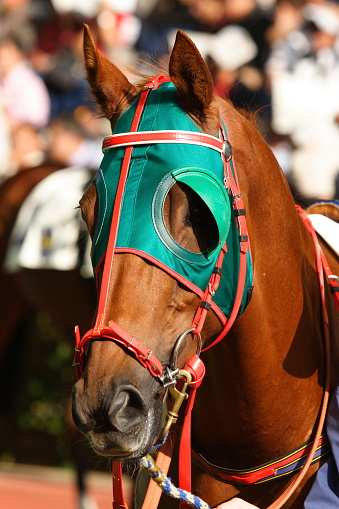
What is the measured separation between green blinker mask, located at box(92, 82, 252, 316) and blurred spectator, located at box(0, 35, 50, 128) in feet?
17.6

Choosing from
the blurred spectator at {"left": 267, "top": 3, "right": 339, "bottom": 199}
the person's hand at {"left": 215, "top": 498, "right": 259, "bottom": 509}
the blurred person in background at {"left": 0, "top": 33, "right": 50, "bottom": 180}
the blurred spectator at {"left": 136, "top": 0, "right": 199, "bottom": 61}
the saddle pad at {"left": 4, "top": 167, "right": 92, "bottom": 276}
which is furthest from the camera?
the blurred person in background at {"left": 0, "top": 33, "right": 50, "bottom": 180}

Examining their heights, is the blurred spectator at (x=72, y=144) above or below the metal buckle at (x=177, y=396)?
above

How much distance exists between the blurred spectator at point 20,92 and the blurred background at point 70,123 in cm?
1

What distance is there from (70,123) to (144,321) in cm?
520

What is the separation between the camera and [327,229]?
9.51ft

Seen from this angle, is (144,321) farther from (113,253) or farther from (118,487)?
(118,487)

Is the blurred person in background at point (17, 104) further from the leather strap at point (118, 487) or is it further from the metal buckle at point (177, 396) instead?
the metal buckle at point (177, 396)

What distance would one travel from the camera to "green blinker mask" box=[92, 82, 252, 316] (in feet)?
6.46

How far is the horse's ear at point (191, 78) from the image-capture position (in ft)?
6.68

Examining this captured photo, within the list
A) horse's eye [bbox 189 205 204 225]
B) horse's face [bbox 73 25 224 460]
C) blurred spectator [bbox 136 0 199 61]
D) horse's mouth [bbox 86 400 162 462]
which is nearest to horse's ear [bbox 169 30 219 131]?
horse's face [bbox 73 25 224 460]

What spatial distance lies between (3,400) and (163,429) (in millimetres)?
5515

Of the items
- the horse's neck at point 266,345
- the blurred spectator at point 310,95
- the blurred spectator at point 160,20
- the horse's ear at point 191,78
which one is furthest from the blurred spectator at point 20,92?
the horse's ear at point 191,78

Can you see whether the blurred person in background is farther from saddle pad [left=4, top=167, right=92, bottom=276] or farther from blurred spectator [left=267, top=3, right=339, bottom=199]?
blurred spectator [left=267, top=3, right=339, bottom=199]

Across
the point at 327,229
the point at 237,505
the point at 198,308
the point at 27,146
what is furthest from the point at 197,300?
the point at 27,146
